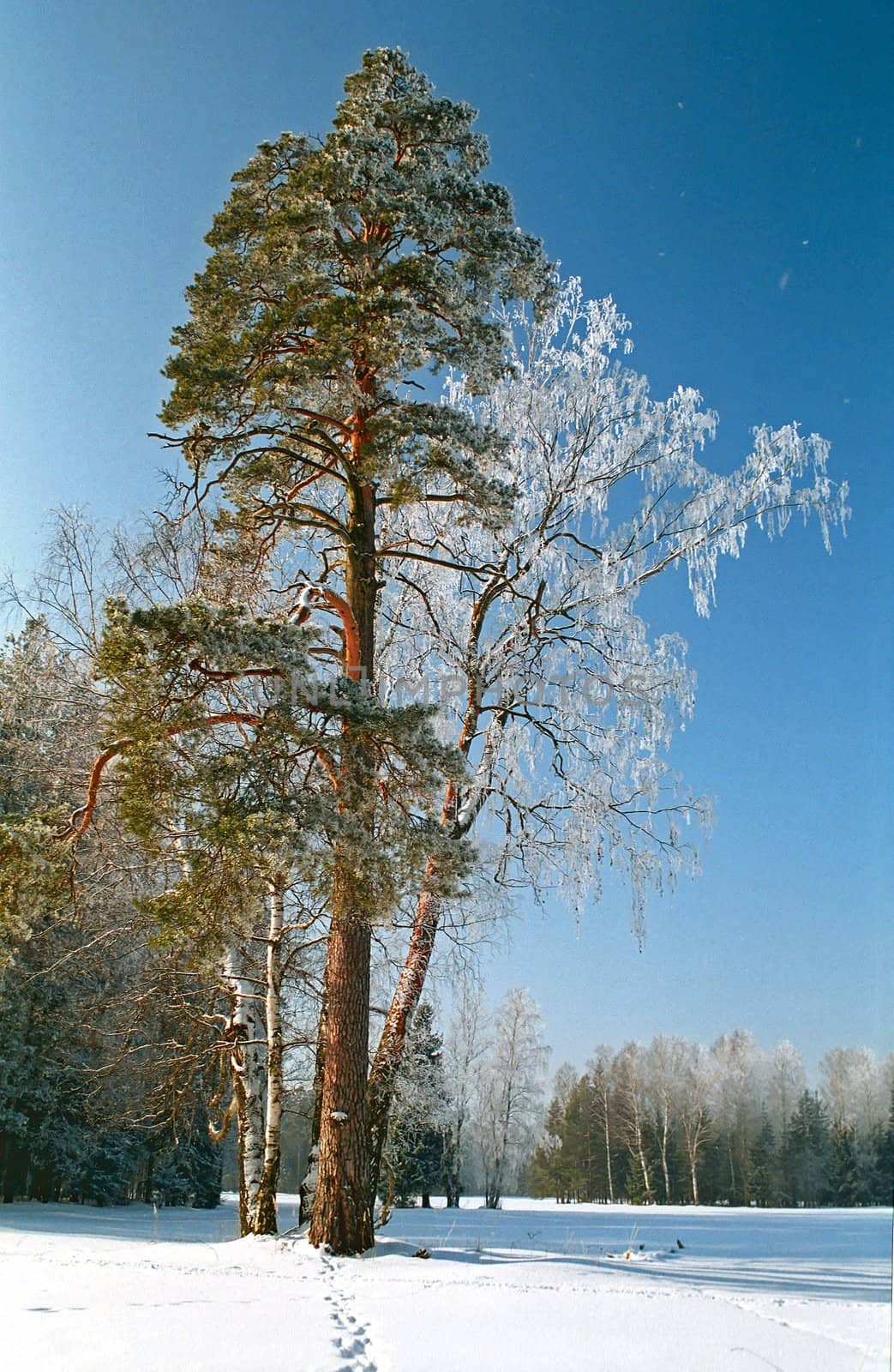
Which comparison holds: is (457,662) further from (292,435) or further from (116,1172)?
(116,1172)

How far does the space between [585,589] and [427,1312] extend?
535cm

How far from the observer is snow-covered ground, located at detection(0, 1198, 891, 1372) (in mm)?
2896

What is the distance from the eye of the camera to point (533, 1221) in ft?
41.8

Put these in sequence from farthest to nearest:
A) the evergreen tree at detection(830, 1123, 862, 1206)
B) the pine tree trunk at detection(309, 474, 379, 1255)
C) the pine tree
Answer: the evergreen tree at detection(830, 1123, 862, 1206) < the pine tree < the pine tree trunk at detection(309, 474, 379, 1255)

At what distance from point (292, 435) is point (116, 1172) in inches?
702

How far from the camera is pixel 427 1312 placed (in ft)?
11.7

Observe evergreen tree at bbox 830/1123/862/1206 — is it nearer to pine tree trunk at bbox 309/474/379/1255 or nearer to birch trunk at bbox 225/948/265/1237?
birch trunk at bbox 225/948/265/1237

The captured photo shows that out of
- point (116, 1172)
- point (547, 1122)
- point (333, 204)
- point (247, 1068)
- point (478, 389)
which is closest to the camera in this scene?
Result: point (333, 204)

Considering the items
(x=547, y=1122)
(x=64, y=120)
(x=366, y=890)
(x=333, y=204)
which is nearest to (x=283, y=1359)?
(x=366, y=890)

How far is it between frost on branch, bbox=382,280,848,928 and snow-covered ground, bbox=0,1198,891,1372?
8.78 feet

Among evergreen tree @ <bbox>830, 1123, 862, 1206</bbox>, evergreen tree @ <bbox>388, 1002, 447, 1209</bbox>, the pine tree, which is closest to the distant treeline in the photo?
evergreen tree @ <bbox>830, 1123, 862, 1206</bbox>

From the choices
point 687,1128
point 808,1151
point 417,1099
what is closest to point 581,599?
point 417,1099

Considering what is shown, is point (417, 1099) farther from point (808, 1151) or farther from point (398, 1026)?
point (808, 1151)

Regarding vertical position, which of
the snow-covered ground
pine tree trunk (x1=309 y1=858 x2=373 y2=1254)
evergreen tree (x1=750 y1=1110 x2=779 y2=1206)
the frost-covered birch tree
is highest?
the frost-covered birch tree
